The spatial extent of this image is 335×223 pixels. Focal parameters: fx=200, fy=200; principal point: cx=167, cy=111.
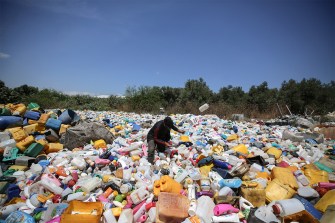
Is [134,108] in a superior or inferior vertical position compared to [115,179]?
superior

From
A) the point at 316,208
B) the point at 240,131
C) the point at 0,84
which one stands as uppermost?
the point at 0,84

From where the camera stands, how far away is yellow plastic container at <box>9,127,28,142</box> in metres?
5.61

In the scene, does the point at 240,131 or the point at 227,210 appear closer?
the point at 227,210

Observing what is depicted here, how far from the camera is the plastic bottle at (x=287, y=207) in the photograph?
2748mm

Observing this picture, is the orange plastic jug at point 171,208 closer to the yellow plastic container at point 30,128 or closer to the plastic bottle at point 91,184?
the plastic bottle at point 91,184

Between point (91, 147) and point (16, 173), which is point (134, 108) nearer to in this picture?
point (91, 147)

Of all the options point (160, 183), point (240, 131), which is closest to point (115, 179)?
point (160, 183)

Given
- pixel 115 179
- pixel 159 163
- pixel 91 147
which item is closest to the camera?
pixel 115 179

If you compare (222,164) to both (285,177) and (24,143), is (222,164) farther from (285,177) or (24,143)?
(24,143)

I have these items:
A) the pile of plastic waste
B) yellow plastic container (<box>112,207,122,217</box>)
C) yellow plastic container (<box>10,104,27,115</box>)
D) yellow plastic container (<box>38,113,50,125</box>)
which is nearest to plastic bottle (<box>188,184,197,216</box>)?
the pile of plastic waste

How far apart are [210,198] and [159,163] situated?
171 centimetres

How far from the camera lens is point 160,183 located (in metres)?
3.44

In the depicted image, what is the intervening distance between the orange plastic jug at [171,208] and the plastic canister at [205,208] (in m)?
0.20

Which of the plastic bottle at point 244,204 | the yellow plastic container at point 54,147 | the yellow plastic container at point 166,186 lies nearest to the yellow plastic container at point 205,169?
the yellow plastic container at point 166,186
